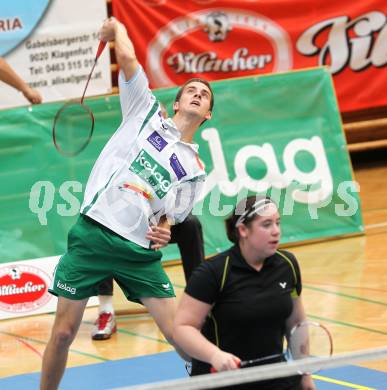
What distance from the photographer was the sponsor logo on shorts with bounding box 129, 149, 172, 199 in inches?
237

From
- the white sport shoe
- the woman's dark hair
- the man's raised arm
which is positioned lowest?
the white sport shoe

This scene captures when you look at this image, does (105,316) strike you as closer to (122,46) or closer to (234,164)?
(234,164)

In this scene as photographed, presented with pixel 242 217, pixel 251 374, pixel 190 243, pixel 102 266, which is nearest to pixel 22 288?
pixel 190 243

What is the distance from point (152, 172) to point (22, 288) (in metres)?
3.29

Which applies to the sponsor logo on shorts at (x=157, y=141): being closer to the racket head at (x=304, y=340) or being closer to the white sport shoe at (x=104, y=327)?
the racket head at (x=304, y=340)

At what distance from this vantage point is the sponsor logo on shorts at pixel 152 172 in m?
6.02

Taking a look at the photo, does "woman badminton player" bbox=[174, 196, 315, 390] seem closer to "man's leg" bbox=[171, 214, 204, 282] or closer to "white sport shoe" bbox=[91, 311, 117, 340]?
"man's leg" bbox=[171, 214, 204, 282]

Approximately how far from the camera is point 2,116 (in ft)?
32.1

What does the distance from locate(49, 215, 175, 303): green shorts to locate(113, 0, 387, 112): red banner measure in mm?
6401

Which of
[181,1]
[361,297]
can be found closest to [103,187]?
[361,297]

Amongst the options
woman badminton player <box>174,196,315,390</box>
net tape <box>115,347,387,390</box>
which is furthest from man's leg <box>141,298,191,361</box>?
net tape <box>115,347,387,390</box>

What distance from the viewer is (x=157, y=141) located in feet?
20.1

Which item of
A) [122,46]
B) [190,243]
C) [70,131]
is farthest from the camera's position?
[70,131]

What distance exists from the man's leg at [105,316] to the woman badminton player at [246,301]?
11.0ft
